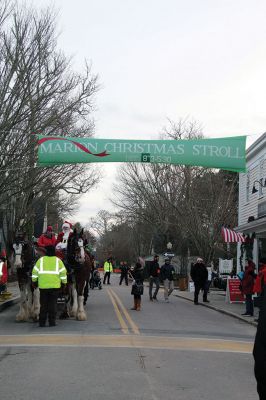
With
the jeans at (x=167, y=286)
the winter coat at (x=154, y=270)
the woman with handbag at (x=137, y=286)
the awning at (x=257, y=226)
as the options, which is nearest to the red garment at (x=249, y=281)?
the awning at (x=257, y=226)

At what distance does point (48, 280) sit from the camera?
1356 centimetres

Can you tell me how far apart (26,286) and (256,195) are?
15.6 metres

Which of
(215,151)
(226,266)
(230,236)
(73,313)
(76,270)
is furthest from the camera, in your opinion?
(226,266)

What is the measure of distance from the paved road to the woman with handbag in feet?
9.73

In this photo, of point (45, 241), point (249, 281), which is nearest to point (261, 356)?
point (45, 241)

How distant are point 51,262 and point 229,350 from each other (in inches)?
195

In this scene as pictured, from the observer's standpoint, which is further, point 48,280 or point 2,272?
point 2,272

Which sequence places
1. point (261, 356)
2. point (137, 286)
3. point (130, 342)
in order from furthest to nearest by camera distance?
point (137, 286), point (130, 342), point (261, 356)

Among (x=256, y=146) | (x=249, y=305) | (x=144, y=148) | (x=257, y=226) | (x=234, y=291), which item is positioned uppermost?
(x=256, y=146)

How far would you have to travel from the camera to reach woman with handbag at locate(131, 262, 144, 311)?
18.2 m

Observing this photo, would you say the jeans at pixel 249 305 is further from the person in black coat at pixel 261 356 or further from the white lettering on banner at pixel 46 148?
the person in black coat at pixel 261 356

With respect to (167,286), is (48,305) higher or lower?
lower

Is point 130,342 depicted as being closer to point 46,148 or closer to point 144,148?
point 144,148

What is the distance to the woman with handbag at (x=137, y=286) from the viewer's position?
18156mm
